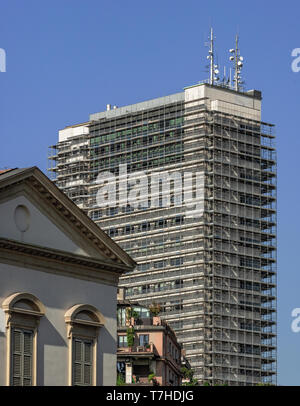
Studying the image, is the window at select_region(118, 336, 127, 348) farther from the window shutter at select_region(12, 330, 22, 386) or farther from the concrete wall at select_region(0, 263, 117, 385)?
the window shutter at select_region(12, 330, 22, 386)

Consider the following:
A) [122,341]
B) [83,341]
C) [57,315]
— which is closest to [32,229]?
[57,315]

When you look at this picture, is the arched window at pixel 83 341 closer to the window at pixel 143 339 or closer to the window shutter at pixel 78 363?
the window shutter at pixel 78 363

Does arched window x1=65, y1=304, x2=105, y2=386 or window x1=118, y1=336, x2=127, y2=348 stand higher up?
window x1=118, y1=336, x2=127, y2=348

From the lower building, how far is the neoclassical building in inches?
2876

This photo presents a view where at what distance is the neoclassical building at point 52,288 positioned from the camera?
7275 centimetres

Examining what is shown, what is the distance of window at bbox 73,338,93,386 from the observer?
251 feet

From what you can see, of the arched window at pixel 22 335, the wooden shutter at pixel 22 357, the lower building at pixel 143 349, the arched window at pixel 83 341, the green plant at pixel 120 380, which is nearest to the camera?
the arched window at pixel 22 335

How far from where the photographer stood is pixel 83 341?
3041 inches

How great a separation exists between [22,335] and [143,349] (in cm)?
8451

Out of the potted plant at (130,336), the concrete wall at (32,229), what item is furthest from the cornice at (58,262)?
the potted plant at (130,336)

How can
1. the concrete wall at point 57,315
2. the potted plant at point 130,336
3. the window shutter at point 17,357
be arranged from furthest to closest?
the potted plant at point 130,336, the concrete wall at point 57,315, the window shutter at point 17,357

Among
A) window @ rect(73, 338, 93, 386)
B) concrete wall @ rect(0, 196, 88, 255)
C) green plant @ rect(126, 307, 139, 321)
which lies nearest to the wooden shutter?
window @ rect(73, 338, 93, 386)
